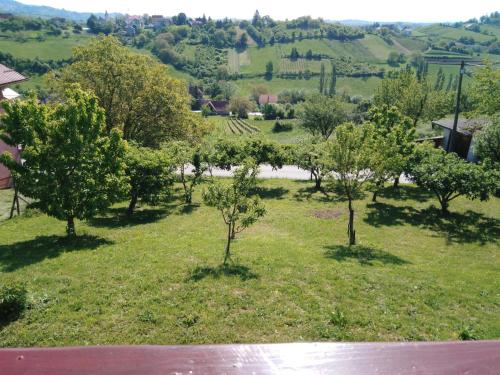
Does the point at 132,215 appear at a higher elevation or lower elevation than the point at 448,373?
lower

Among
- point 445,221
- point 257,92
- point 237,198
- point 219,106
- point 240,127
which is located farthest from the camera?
point 257,92

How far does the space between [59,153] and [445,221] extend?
24.0 metres

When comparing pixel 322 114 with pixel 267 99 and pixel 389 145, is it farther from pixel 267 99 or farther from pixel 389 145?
pixel 267 99

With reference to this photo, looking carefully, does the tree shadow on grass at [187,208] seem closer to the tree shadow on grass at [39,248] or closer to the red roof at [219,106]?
the tree shadow on grass at [39,248]

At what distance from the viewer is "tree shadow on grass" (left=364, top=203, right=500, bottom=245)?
965 inches

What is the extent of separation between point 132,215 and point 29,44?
188m

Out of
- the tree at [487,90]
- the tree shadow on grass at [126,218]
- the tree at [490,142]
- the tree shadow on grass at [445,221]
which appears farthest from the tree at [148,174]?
the tree at [487,90]

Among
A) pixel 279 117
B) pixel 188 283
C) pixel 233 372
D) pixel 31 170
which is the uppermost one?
pixel 233 372

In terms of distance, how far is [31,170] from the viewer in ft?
64.1

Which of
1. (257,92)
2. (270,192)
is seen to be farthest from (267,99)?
(270,192)

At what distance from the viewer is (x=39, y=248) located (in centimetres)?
1900

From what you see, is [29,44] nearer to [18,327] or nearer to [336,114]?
[336,114]

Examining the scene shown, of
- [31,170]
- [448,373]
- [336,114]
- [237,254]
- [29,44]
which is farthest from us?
[29,44]

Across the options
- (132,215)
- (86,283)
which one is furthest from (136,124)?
(86,283)
